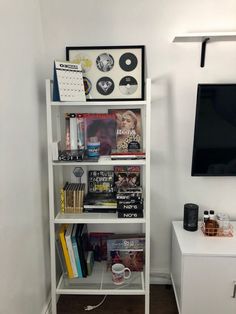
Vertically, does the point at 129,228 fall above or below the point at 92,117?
below

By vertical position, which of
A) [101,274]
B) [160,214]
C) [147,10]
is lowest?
[101,274]

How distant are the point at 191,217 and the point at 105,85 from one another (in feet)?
3.45

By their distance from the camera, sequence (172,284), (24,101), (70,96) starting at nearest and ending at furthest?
(24,101)
(70,96)
(172,284)

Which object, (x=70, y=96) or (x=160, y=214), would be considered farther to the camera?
(x=160, y=214)

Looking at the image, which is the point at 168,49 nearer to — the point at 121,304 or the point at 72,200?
the point at 72,200

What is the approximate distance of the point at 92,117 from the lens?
2027 mm

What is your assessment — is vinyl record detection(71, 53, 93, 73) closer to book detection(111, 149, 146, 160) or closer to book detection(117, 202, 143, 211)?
book detection(111, 149, 146, 160)

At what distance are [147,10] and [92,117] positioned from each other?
0.78 metres

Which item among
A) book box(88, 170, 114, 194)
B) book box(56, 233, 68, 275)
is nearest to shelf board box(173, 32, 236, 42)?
book box(88, 170, 114, 194)

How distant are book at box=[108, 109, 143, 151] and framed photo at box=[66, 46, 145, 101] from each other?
0.37 ft

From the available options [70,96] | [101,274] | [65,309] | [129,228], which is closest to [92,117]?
[70,96]

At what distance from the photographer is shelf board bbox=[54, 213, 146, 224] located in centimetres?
183

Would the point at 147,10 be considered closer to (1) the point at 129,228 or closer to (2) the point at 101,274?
(1) the point at 129,228

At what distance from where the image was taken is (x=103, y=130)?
206 cm
